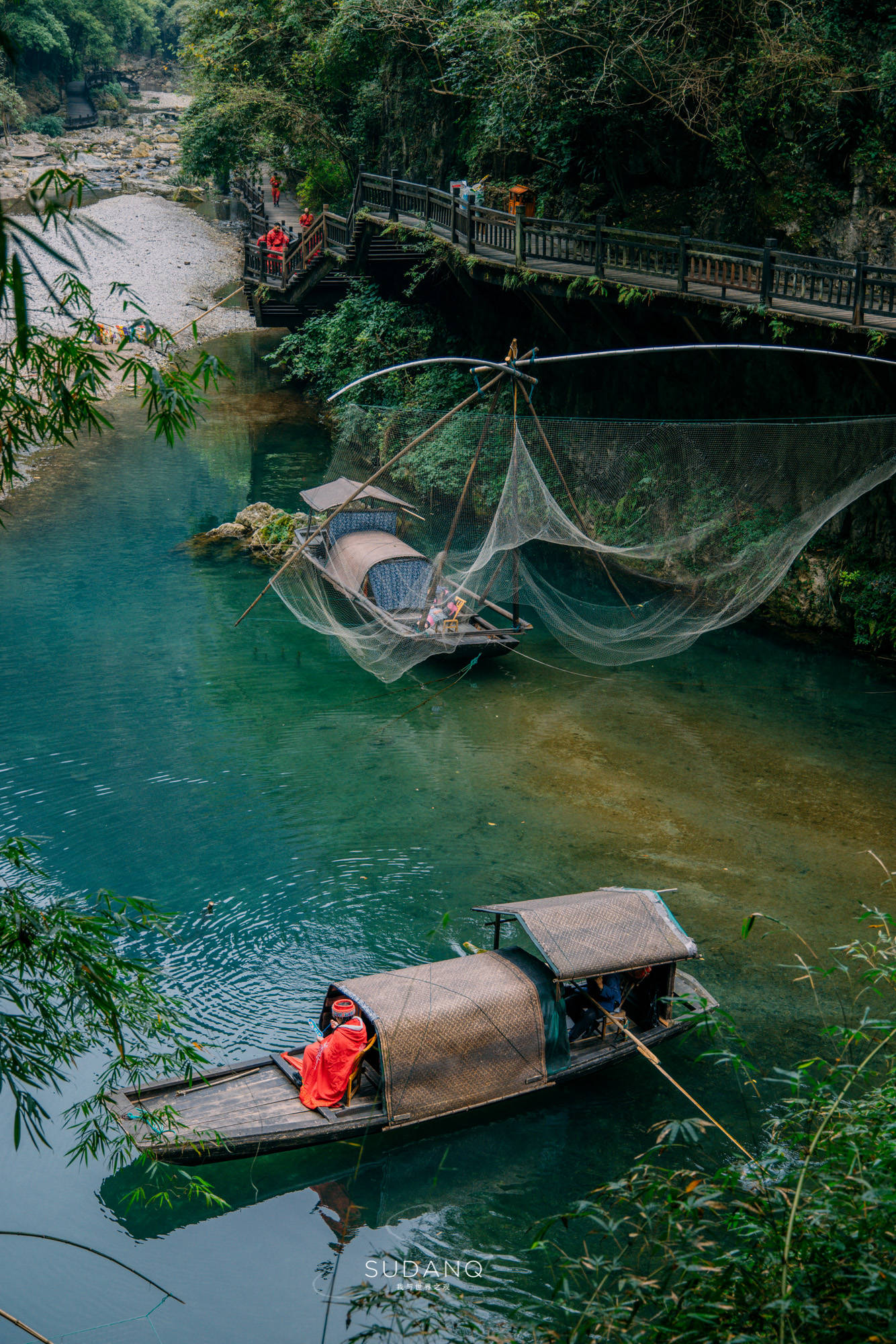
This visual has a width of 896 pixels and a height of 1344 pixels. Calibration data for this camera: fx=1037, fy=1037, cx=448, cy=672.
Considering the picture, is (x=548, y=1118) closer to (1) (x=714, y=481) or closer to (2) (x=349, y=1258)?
(2) (x=349, y=1258)

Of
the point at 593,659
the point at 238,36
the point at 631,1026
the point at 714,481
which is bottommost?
the point at 631,1026

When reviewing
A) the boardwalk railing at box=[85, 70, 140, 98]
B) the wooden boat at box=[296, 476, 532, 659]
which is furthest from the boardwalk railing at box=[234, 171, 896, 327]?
the boardwalk railing at box=[85, 70, 140, 98]

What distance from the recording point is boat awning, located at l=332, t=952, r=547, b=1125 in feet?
21.6

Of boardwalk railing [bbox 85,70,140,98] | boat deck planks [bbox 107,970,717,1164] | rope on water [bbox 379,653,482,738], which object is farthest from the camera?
boardwalk railing [bbox 85,70,140,98]

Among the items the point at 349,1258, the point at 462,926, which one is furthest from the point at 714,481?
the point at 349,1258

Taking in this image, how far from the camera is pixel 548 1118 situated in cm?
720

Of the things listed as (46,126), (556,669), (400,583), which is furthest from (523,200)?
(46,126)

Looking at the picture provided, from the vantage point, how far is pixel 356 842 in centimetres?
991

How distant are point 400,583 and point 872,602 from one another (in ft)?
19.7

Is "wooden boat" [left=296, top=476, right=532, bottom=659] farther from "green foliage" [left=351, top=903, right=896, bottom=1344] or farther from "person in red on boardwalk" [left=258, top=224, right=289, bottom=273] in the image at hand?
"person in red on boardwalk" [left=258, top=224, right=289, bottom=273]

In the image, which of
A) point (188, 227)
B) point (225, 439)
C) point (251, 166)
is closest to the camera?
point (225, 439)

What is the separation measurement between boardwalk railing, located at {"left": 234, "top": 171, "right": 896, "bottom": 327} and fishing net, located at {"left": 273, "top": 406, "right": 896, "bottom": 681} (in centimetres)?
191

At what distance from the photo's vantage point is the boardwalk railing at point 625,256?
11.8 meters

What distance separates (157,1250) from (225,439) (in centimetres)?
1915
